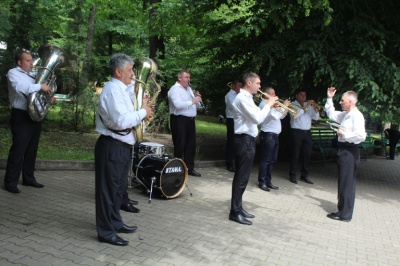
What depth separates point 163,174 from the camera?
18.9 feet

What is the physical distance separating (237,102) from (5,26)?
3963 mm

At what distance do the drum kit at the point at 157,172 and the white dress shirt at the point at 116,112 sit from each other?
1.81 m

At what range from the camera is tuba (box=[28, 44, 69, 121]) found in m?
5.40

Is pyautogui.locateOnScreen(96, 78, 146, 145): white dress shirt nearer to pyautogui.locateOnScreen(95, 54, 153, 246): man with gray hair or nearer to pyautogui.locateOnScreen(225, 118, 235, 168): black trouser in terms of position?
pyautogui.locateOnScreen(95, 54, 153, 246): man with gray hair

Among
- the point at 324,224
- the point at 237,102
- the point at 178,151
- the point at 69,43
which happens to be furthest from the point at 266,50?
the point at 69,43

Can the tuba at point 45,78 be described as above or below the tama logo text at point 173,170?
above

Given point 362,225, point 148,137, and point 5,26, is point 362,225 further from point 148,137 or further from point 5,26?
point 148,137

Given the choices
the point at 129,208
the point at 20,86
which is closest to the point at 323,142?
the point at 129,208

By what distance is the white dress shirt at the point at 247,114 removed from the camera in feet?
16.6

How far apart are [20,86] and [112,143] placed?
2.22m

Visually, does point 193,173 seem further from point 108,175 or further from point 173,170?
point 108,175

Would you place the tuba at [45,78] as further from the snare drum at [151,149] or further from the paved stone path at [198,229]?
the snare drum at [151,149]

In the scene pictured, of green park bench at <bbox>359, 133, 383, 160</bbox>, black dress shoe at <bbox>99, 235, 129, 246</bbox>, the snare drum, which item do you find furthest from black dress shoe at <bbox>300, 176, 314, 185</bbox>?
black dress shoe at <bbox>99, 235, 129, 246</bbox>

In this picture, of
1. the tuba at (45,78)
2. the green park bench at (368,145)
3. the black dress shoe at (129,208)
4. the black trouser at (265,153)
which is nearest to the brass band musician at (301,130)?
the black trouser at (265,153)
